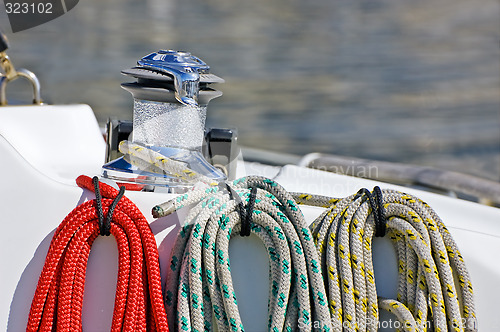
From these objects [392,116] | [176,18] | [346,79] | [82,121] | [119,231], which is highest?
[176,18]

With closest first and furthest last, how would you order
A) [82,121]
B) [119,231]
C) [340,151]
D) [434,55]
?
[119,231], [82,121], [340,151], [434,55]

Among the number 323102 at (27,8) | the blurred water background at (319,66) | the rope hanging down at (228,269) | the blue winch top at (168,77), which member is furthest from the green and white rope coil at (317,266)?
the blurred water background at (319,66)

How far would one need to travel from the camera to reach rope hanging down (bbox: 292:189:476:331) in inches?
40.6

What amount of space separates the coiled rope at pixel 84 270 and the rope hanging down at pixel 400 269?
0.27 m

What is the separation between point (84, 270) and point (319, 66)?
10784mm

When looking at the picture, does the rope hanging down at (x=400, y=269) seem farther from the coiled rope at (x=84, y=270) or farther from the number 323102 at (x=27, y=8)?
the number 323102 at (x=27, y=8)

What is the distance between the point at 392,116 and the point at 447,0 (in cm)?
596

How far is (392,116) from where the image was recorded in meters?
9.73

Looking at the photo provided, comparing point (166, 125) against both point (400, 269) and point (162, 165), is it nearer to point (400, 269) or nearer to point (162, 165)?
point (162, 165)

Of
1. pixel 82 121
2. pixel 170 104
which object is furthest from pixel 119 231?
pixel 82 121

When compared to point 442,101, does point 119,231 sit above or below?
below

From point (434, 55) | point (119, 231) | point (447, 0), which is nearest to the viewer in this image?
point (119, 231)

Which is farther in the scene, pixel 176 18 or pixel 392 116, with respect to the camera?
pixel 176 18

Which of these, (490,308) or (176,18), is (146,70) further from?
(176,18)
